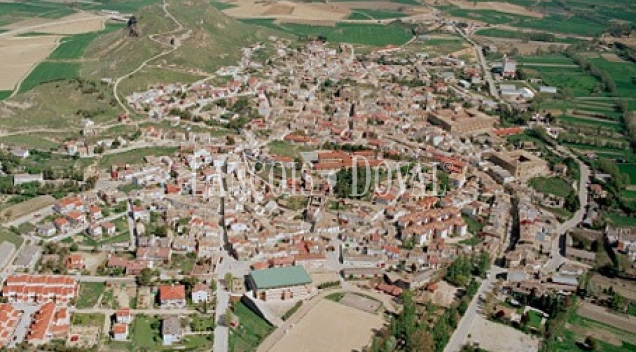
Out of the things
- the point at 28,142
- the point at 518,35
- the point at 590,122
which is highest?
the point at 518,35

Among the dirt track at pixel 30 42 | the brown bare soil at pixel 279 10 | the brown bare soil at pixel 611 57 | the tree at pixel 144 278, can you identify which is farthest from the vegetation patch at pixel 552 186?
the brown bare soil at pixel 279 10

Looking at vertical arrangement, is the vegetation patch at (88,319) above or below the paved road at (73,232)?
below

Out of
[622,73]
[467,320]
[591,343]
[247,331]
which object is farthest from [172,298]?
[622,73]

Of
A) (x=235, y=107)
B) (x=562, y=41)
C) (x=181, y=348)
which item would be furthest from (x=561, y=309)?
(x=562, y=41)

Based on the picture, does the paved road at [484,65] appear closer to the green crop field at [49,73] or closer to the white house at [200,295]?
the green crop field at [49,73]

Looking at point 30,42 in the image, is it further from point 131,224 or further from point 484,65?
point 484,65
